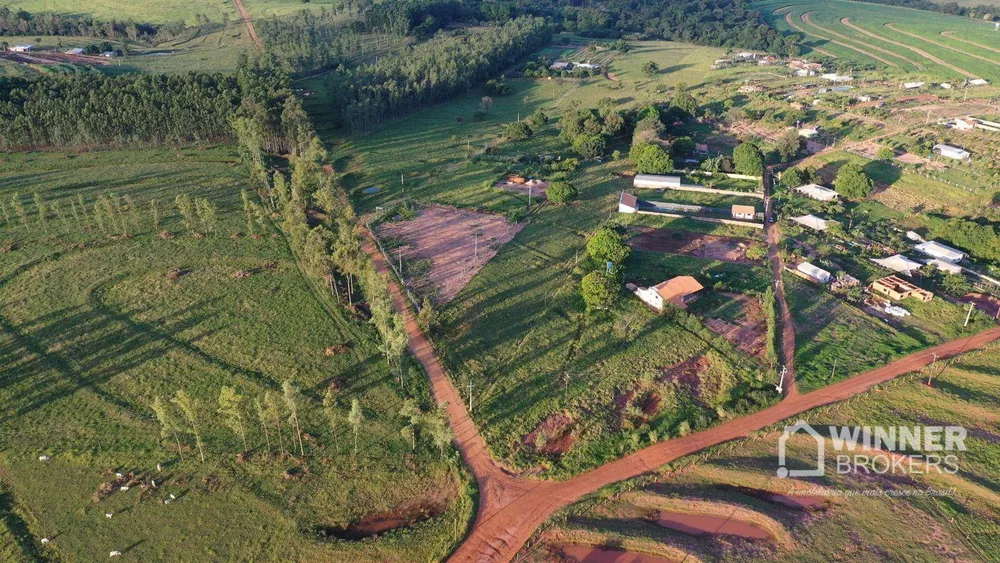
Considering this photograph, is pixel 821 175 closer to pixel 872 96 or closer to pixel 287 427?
pixel 872 96

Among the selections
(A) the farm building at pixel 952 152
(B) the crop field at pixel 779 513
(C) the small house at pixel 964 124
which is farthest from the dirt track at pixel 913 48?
(B) the crop field at pixel 779 513

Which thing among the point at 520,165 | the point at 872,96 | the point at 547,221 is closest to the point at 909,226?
the point at 547,221

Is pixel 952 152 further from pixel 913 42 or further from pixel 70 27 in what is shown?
pixel 70 27

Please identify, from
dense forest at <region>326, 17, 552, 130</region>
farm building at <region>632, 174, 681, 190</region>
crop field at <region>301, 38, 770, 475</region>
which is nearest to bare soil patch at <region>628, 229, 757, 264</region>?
crop field at <region>301, 38, 770, 475</region>

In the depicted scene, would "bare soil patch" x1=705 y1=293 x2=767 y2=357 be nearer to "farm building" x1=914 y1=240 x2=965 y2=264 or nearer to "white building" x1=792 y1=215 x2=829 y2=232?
"white building" x1=792 y1=215 x2=829 y2=232

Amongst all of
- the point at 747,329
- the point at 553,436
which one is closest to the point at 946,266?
the point at 747,329

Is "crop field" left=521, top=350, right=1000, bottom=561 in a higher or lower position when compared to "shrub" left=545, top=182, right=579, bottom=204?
lower
